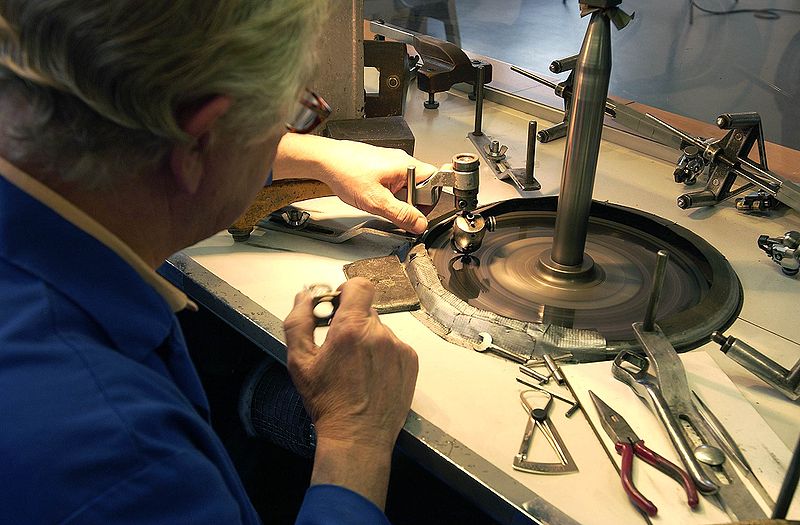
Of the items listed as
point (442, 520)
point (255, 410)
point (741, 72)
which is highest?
point (741, 72)

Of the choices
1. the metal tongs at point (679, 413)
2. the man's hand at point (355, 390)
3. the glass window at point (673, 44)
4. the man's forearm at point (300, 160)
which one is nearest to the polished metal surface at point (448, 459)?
the man's hand at point (355, 390)

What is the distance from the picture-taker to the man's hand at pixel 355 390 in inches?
35.7

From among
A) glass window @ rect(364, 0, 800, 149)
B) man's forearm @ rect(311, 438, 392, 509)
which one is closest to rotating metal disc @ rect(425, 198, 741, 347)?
man's forearm @ rect(311, 438, 392, 509)

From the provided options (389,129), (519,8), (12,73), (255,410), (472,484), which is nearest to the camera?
(12,73)

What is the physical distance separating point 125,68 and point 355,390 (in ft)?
1.72

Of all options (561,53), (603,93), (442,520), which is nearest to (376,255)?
(603,93)

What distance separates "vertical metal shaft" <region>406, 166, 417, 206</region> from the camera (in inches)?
52.9

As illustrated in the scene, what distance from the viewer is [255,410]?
149 cm

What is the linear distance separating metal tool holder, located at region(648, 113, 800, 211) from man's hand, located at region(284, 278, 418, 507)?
2.52 ft

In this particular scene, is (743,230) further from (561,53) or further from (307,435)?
(561,53)

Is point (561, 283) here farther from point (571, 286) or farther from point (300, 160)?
point (300, 160)

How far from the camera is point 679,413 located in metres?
0.94

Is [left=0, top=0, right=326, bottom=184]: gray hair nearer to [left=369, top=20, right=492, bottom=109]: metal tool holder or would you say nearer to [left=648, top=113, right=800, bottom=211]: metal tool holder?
[left=648, top=113, right=800, bottom=211]: metal tool holder

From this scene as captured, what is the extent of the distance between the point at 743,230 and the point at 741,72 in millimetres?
2620
